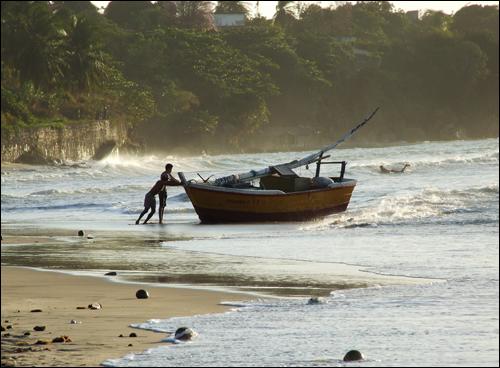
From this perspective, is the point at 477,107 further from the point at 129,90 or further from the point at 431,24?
the point at 129,90

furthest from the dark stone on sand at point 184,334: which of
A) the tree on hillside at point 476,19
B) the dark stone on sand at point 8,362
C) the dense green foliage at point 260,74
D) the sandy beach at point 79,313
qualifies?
the tree on hillside at point 476,19

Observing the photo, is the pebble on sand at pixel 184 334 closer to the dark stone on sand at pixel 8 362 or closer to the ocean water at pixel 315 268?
the ocean water at pixel 315 268

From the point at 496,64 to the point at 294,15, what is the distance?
20.3 m

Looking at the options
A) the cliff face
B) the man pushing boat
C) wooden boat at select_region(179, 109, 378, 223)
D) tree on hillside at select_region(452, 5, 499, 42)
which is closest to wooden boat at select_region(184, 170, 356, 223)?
wooden boat at select_region(179, 109, 378, 223)

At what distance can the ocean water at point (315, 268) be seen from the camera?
911 cm

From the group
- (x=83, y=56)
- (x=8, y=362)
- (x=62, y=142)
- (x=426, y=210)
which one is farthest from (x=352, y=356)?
(x=83, y=56)

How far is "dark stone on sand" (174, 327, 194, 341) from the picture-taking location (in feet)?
31.1

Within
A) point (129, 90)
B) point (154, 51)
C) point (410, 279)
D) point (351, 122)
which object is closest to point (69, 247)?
point (410, 279)

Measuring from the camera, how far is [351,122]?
372ft

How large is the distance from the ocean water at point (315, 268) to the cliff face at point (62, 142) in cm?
1974

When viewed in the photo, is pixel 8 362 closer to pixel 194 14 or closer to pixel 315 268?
pixel 315 268

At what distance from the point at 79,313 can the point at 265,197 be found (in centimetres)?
1318

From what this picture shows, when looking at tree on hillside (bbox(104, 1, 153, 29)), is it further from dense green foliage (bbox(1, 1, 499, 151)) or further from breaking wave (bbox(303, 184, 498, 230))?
breaking wave (bbox(303, 184, 498, 230))

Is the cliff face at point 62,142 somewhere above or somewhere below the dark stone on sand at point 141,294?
below
